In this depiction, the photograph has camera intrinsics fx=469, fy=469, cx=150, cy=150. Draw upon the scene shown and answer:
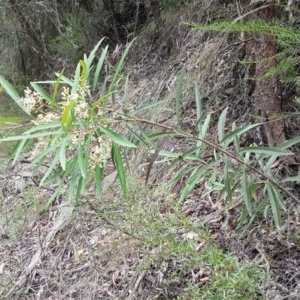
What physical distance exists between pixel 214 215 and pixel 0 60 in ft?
14.5

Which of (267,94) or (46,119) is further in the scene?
(267,94)

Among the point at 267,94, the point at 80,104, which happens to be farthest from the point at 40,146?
the point at 267,94

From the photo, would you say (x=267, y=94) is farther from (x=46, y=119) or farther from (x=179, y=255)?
(x=46, y=119)

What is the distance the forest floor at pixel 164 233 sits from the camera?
2.35 metres

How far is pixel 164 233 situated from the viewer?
258cm

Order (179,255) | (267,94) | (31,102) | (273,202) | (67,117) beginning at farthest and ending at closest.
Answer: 1. (267,94)
2. (179,255)
3. (273,202)
4. (31,102)
5. (67,117)

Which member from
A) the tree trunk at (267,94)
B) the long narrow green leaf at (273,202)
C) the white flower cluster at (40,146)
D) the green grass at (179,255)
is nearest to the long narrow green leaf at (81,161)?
the white flower cluster at (40,146)

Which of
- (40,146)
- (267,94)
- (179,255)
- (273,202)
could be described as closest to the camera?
(40,146)

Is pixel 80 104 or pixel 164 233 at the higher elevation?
pixel 80 104

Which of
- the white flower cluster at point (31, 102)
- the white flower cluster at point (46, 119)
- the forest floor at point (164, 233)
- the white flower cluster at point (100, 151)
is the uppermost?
the white flower cluster at point (31, 102)

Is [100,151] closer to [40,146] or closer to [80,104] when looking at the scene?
[80,104]

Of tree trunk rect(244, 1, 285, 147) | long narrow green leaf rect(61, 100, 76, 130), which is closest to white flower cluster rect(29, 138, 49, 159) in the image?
long narrow green leaf rect(61, 100, 76, 130)

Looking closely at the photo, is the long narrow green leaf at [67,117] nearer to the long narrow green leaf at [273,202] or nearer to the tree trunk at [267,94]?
the long narrow green leaf at [273,202]

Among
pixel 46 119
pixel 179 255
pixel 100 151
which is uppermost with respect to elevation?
pixel 46 119
